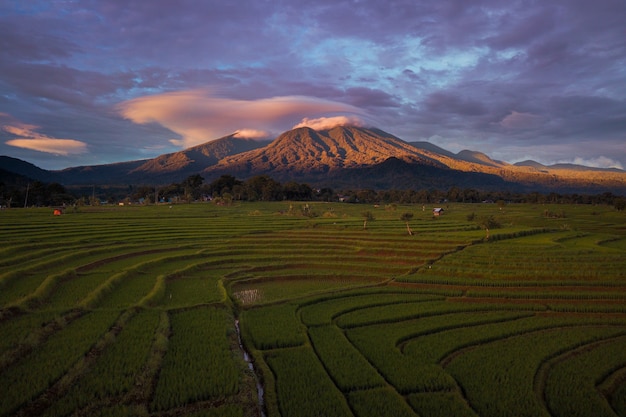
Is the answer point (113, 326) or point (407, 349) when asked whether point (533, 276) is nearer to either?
point (407, 349)

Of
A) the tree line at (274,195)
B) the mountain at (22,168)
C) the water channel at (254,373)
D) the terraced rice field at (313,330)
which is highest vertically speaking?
the mountain at (22,168)

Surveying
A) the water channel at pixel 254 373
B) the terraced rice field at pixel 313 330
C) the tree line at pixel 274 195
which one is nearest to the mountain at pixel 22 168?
the tree line at pixel 274 195

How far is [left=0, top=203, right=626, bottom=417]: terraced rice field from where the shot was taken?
8.29 m

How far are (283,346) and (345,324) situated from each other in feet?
8.97

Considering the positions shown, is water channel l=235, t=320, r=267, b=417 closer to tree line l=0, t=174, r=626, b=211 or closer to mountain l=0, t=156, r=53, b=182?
tree line l=0, t=174, r=626, b=211

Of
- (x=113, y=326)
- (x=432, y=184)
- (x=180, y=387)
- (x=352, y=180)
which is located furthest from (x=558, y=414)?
(x=352, y=180)

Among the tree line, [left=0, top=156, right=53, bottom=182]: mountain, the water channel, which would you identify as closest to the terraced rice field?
the water channel

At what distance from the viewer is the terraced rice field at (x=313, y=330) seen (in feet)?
27.2

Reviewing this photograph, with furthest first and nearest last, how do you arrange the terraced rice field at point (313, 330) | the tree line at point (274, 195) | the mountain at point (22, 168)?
the mountain at point (22, 168), the tree line at point (274, 195), the terraced rice field at point (313, 330)

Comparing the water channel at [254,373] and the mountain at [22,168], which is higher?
the mountain at [22,168]

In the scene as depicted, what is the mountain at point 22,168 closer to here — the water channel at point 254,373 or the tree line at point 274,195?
the tree line at point 274,195

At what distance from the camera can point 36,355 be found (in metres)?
9.67

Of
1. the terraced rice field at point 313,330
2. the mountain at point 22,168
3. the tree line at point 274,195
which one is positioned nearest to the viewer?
the terraced rice field at point 313,330

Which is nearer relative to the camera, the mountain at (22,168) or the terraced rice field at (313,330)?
the terraced rice field at (313,330)
